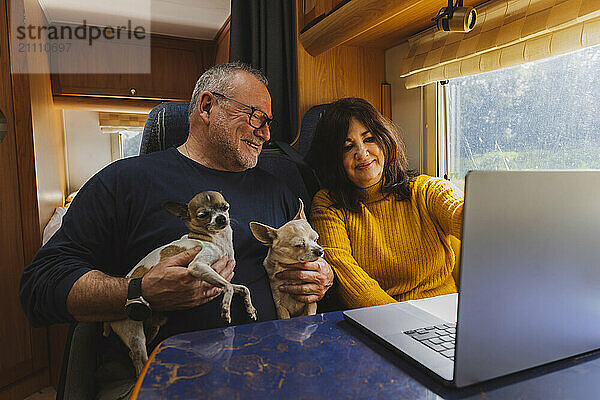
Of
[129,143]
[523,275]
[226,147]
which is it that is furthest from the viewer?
[129,143]

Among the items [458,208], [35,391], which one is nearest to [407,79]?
[458,208]

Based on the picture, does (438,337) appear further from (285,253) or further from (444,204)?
(444,204)

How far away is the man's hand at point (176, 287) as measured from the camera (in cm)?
95

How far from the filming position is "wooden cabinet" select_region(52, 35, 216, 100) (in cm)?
318

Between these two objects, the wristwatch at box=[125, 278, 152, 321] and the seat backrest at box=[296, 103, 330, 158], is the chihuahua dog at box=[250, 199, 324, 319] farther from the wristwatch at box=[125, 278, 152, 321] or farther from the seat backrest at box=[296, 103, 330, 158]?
the seat backrest at box=[296, 103, 330, 158]

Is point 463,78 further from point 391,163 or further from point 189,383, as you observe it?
point 189,383

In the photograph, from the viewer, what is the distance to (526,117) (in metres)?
1.42

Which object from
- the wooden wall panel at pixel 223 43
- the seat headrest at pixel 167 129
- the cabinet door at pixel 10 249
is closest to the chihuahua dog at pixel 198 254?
the seat headrest at pixel 167 129

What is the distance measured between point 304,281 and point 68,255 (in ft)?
1.90

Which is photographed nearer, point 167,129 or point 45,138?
point 167,129

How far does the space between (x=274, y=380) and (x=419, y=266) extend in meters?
0.86

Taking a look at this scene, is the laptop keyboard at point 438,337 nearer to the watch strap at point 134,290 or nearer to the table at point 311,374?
the table at point 311,374

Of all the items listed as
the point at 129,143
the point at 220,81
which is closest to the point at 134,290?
the point at 220,81

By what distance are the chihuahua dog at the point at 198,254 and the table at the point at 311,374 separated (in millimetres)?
298
